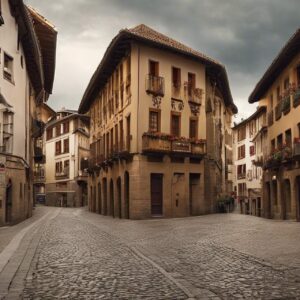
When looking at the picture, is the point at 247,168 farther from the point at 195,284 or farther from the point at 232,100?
the point at 195,284

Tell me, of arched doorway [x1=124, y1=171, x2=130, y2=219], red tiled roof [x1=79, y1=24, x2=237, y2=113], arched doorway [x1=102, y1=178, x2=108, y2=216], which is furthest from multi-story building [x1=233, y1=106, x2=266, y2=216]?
arched doorway [x1=124, y1=171, x2=130, y2=219]

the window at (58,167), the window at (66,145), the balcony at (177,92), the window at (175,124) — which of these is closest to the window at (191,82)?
the balcony at (177,92)

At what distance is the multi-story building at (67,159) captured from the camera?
6944 centimetres

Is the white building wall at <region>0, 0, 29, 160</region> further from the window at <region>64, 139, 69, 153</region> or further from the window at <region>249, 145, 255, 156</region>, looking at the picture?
the window at <region>64, 139, 69, 153</region>

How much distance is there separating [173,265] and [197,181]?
24.3 metres

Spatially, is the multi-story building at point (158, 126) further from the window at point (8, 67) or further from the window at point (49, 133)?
the window at point (49, 133)

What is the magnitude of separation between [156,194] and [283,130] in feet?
28.0

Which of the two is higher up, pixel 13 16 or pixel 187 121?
pixel 13 16

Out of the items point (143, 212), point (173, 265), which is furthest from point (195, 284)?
point (143, 212)

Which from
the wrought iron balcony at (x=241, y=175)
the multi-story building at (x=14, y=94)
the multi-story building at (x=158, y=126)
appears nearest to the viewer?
the multi-story building at (x=14, y=94)

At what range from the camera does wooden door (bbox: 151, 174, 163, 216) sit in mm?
31594

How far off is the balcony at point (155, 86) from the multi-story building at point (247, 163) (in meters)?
22.9

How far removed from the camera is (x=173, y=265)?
34.2 feet

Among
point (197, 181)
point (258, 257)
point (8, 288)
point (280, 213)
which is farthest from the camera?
point (197, 181)
